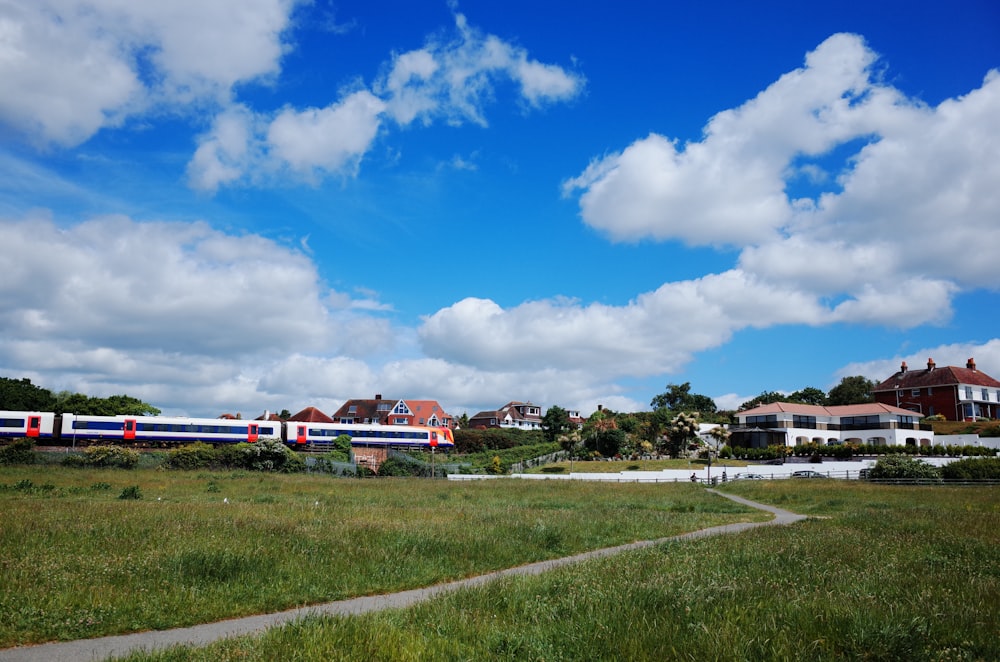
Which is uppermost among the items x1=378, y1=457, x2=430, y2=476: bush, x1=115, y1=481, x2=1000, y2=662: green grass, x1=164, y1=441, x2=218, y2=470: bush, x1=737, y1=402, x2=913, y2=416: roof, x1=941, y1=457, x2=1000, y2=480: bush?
x1=737, y1=402, x2=913, y2=416: roof

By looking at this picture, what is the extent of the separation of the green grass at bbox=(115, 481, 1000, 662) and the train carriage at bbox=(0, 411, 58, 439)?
65.2 m

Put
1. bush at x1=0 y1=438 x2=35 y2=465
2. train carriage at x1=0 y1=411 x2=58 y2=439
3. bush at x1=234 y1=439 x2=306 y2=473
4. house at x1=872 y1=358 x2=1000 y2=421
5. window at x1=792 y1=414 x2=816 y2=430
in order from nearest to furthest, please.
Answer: bush at x1=0 y1=438 x2=35 y2=465, bush at x1=234 y1=439 x2=306 y2=473, train carriage at x1=0 y1=411 x2=58 y2=439, window at x1=792 y1=414 x2=816 y2=430, house at x1=872 y1=358 x2=1000 y2=421

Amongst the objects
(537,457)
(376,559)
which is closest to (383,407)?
(537,457)

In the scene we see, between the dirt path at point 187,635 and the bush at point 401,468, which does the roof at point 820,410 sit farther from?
the dirt path at point 187,635

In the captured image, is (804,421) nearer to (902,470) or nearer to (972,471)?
(902,470)

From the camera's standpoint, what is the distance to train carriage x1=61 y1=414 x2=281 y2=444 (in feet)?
205

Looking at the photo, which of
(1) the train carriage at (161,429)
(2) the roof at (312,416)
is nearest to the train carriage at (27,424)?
(1) the train carriage at (161,429)

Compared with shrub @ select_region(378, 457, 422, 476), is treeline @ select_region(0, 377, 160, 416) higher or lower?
higher

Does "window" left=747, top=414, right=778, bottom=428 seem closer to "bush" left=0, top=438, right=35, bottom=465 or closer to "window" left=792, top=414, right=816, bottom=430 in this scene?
"window" left=792, top=414, right=816, bottom=430

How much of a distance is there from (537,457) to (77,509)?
64.9 metres

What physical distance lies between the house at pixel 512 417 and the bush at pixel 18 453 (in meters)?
94.2

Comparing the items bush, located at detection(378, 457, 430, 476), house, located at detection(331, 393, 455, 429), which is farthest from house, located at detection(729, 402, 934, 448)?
house, located at detection(331, 393, 455, 429)

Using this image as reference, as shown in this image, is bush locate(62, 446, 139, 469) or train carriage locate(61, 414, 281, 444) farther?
train carriage locate(61, 414, 281, 444)

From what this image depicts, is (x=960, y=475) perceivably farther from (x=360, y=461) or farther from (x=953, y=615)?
(x=360, y=461)
